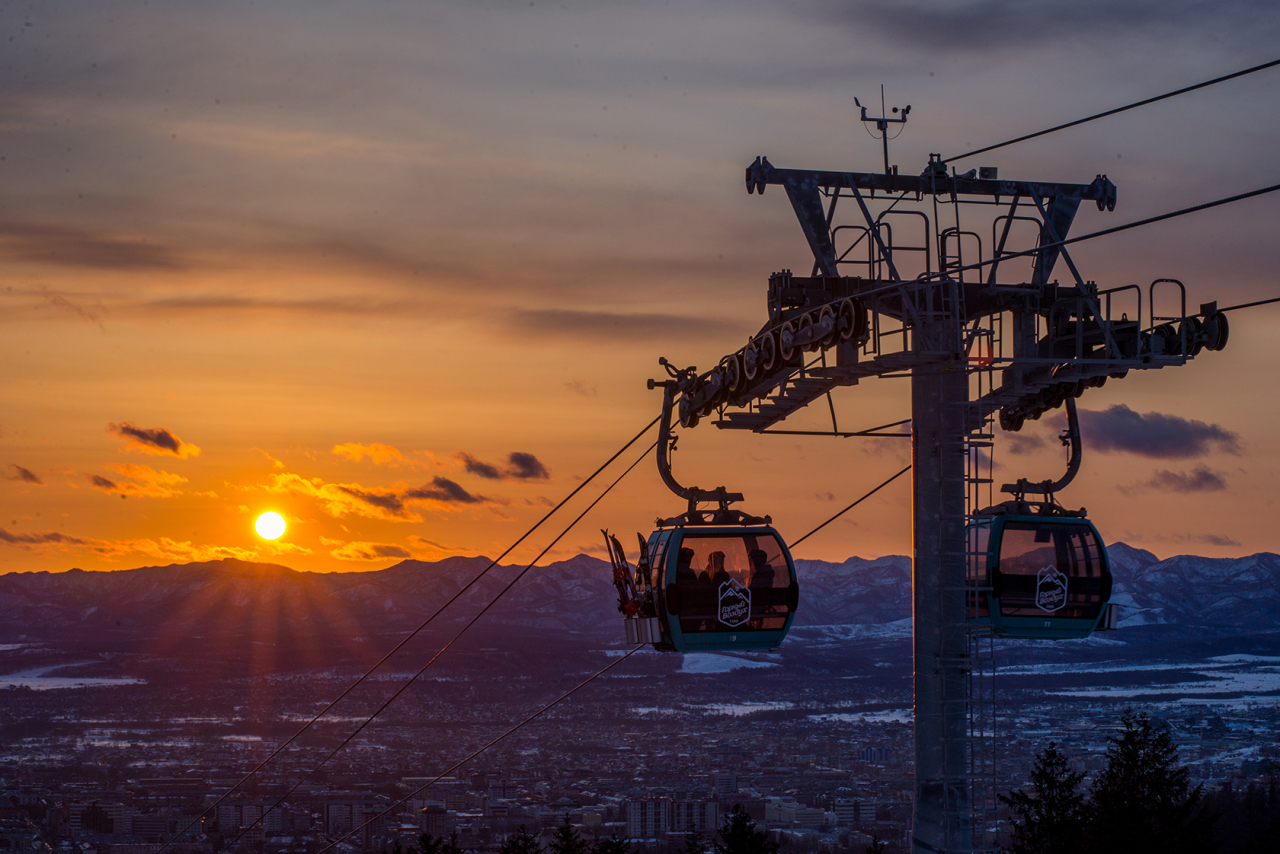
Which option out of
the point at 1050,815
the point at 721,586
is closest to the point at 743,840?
the point at 1050,815

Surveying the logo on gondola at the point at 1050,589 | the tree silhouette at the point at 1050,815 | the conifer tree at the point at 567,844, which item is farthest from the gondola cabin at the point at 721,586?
the conifer tree at the point at 567,844

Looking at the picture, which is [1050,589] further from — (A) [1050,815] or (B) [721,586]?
(A) [1050,815]

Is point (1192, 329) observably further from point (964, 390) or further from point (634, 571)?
point (634, 571)

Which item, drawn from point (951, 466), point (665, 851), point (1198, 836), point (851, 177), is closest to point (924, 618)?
point (951, 466)

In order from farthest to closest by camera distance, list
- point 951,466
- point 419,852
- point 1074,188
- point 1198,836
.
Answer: point 419,852 → point 1198,836 → point 1074,188 → point 951,466

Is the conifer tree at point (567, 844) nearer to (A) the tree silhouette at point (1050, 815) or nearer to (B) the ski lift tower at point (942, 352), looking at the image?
(A) the tree silhouette at point (1050, 815)

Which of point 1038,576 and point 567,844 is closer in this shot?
point 1038,576
